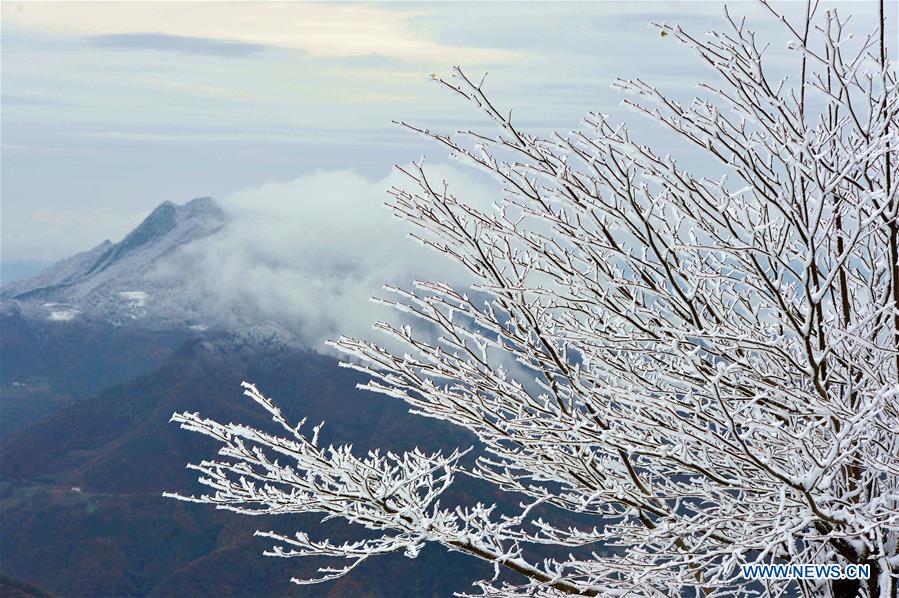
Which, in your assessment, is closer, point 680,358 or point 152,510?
→ point 680,358

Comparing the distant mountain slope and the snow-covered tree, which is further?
the distant mountain slope

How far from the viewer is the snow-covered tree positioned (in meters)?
3.39

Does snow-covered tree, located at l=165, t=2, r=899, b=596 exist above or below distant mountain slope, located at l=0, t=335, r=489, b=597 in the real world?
above

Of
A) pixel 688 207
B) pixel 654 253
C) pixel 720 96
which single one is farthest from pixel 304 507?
pixel 720 96

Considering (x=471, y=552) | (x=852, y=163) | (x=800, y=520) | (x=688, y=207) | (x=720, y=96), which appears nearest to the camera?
(x=852, y=163)

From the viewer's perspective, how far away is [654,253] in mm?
4066

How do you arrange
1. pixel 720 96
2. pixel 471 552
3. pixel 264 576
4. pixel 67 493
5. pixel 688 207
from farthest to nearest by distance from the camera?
pixel 67 493
pixel 264 576
pixel 471 552
pixel 688 207
pixel 720 96

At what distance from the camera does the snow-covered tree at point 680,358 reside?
3393 mm

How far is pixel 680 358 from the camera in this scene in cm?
370

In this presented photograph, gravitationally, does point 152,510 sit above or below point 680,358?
below

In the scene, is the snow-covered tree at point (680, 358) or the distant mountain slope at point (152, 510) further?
the distant mountain slope at point (152, 510)

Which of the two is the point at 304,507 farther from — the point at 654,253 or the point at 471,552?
the point at 654,253

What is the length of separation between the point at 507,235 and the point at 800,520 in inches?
77.6

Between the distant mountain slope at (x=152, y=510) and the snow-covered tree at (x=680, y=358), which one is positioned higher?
the snow-covered tree at (x=680, y=358)
